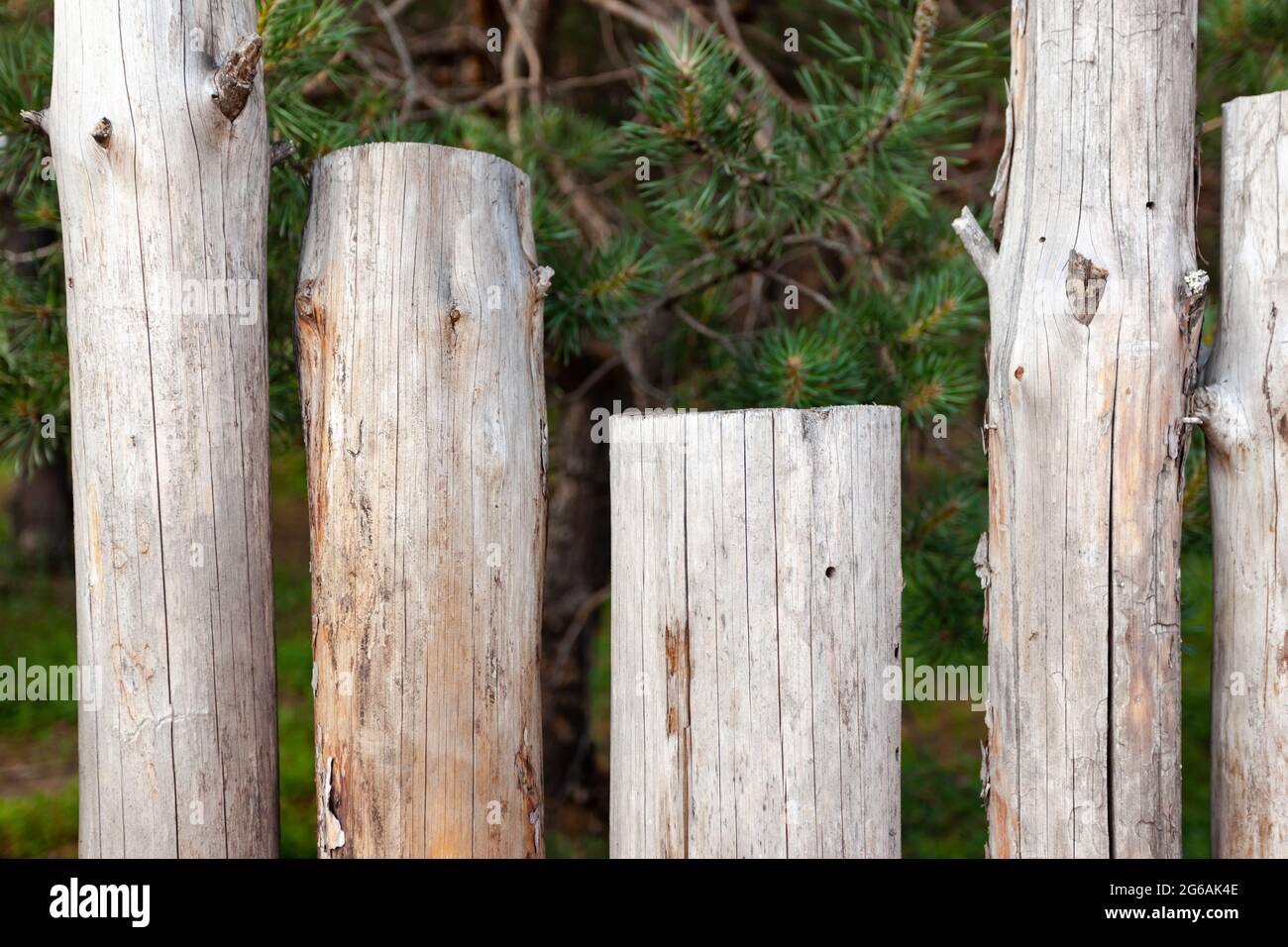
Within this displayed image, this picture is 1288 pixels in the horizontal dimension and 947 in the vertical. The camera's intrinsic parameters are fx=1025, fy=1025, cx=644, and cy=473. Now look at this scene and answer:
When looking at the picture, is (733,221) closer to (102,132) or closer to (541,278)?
(541,278)

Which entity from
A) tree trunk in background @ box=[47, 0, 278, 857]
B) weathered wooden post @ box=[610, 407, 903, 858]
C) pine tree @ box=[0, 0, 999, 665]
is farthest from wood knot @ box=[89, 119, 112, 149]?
weathered wooden post @ box=[610, 407, 903, 858]

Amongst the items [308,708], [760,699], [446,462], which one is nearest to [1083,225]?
[760,699]

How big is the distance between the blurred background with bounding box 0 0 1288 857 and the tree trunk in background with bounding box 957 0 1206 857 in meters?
0.36

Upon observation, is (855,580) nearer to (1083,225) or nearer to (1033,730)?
(1033,730)

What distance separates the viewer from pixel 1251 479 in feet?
5.50

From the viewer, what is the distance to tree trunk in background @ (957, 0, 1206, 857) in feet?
5.41

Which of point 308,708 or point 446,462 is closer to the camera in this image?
point 446,462

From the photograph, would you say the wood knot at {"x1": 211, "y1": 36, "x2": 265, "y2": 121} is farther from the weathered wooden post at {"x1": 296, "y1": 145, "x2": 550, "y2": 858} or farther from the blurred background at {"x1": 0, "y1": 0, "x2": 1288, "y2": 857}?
the blurred background at {"x1": 0, "y1": 0, "x2": 1288, "y2": 857}

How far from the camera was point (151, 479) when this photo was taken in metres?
1.73

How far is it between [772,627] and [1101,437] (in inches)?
24.1

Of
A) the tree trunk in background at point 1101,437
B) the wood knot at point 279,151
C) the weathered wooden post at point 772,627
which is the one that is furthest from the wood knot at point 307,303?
the tree trunk in background at point 1101,437

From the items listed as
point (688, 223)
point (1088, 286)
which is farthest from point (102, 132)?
point (1088, 286)

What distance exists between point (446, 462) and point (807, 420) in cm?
61

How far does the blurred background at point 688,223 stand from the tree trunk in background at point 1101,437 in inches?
14.1
